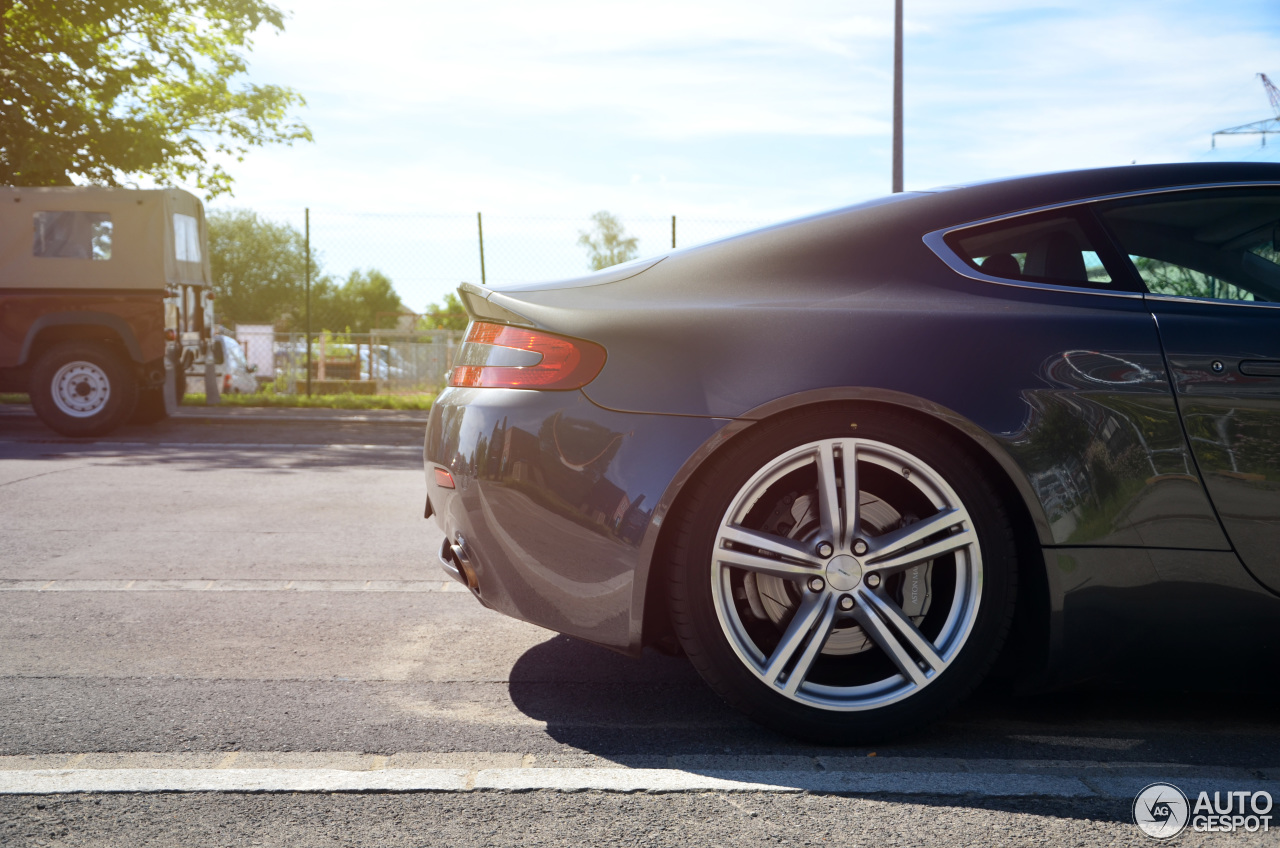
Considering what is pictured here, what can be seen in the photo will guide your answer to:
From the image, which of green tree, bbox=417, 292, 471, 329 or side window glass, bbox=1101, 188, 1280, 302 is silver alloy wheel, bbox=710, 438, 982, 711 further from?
green tree, bbox=417, 292, 471, 329

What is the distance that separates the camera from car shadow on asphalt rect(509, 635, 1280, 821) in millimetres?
2500

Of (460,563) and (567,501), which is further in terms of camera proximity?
(460,563)

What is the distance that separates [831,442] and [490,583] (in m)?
0.92

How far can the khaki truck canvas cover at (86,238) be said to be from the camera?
35.4 feet

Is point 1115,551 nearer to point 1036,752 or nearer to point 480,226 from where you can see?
point 1036,752

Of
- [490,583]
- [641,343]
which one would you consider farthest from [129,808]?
[641,343]

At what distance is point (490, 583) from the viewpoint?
2717 mm

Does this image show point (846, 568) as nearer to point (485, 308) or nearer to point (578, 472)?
point (578, 472)

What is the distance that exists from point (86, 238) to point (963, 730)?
10.8 meters

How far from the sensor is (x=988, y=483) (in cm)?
256

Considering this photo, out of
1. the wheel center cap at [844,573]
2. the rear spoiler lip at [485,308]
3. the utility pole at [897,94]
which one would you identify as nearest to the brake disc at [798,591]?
the wheel center cap at [844,573]

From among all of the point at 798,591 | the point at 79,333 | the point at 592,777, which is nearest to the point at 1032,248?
the point at 798,591

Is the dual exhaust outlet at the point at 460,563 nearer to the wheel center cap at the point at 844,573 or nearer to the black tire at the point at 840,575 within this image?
the black tire at the point at 840,575

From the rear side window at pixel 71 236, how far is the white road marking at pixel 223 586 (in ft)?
25.3
